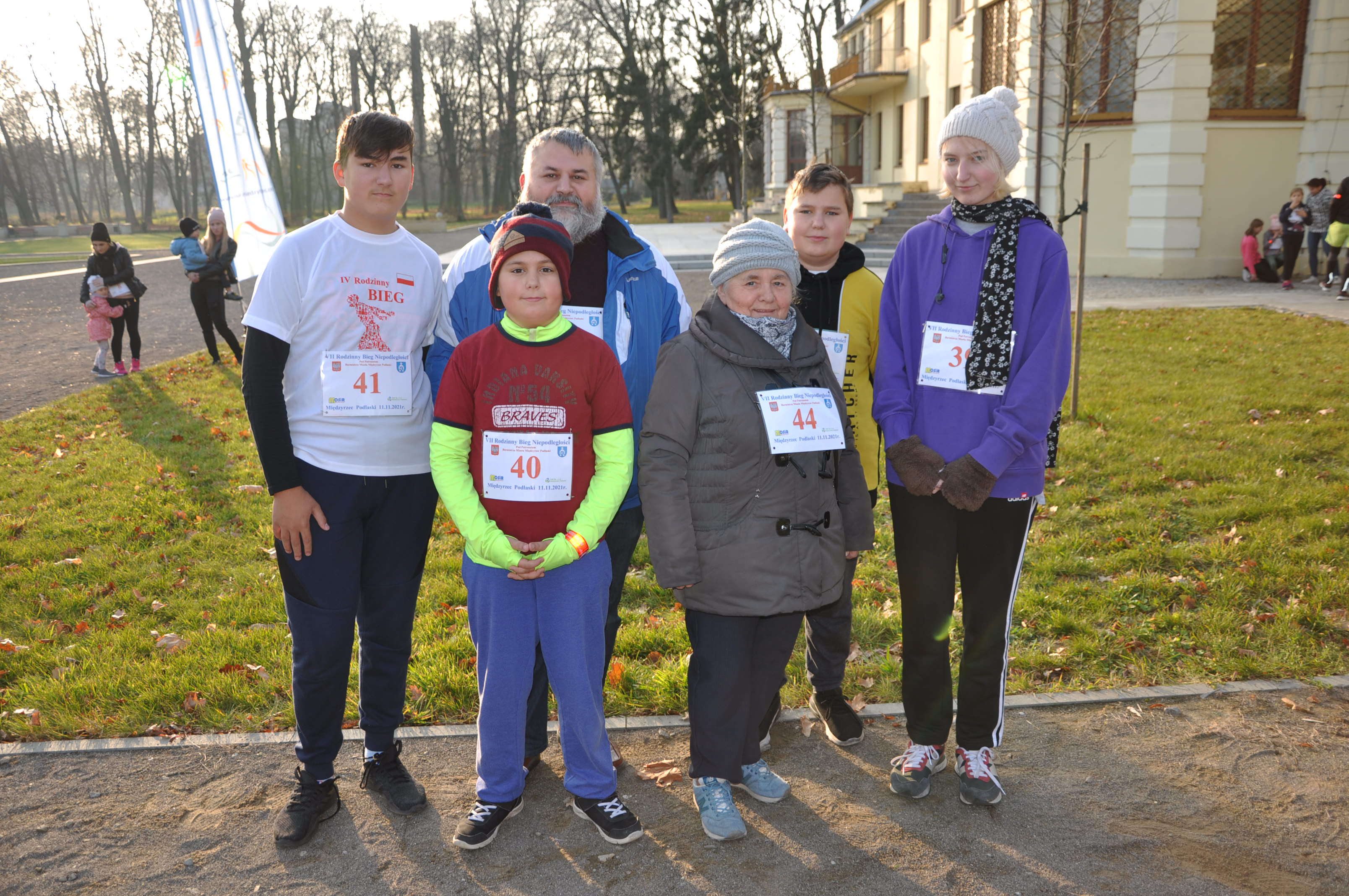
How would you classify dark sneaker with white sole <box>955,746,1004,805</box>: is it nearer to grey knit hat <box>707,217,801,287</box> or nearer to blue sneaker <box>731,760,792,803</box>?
blue sneaker <box>731,760,792,803</box>

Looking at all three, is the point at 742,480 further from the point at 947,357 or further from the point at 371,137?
the point at 371,137

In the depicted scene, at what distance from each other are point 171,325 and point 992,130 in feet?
59.1

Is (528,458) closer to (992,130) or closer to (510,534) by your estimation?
(510,534)

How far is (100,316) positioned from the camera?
12.3 metres

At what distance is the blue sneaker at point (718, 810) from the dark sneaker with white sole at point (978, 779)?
0.81 metres

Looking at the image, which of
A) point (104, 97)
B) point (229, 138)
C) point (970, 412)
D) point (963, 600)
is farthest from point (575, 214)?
point (104, 97)

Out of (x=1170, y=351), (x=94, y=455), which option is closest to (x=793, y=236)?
(x=94, y=455)

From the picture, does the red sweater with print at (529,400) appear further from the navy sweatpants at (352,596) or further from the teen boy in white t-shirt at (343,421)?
the navy sweatpants at (352,596)

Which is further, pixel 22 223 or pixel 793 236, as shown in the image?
pixel 22 223

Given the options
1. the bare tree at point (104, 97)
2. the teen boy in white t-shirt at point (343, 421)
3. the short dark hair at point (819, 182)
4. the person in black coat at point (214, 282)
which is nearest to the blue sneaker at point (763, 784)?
the teen boy in white t-shirt at point (343, 421)

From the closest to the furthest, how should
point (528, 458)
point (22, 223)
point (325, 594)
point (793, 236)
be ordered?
point (528, 458), point (325, 594), point (793, 236), point (22, 223)

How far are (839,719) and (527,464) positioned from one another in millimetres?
1749

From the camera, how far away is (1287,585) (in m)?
A: 4.90

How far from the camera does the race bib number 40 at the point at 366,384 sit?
292 centimetres
